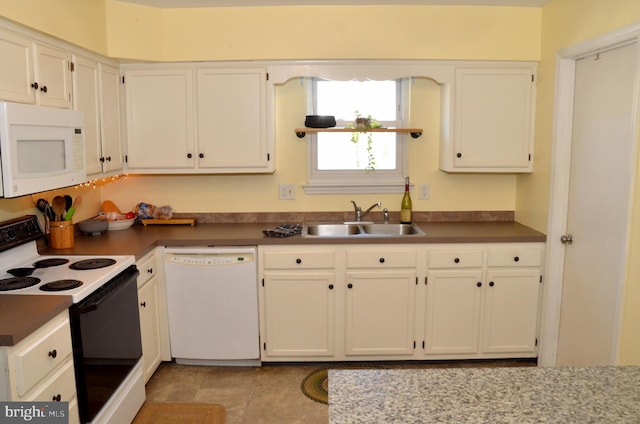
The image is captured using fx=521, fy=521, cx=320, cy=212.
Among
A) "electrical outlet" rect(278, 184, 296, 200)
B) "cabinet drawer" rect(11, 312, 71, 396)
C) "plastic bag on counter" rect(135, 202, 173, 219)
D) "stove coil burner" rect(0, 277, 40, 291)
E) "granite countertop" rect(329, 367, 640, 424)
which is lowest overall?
"cabinet drawer" rect(11, 312, 71, 396)

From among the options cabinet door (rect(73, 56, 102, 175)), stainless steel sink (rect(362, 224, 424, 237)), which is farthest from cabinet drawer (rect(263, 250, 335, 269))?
cabinet door (rect(73, 56, 102, 175))

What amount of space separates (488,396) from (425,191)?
106 inches

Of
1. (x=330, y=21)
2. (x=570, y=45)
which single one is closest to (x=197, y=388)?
(x=330, y=21)

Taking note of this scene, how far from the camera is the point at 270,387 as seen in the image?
322 centimetres

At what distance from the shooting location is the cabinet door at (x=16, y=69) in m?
2.34

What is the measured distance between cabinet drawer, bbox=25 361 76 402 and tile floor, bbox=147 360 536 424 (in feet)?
3.21

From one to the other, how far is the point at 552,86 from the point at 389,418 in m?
2.73

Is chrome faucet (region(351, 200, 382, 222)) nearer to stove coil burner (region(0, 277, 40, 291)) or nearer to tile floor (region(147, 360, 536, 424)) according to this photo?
tile floor (region(147, 360, 536, 424))

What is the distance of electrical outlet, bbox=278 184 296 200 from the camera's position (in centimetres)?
388

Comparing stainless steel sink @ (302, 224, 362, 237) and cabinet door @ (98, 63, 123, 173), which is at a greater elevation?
cabinet door @ (98, 63, 123, 173)

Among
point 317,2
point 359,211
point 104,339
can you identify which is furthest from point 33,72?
point 359,211

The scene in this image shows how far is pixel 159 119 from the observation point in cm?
354

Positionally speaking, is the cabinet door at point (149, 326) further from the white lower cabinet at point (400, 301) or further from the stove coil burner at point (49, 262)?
the white lower cabinet at point (400, 301)

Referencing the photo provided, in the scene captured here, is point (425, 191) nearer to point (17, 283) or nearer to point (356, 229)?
point (356, 229)
